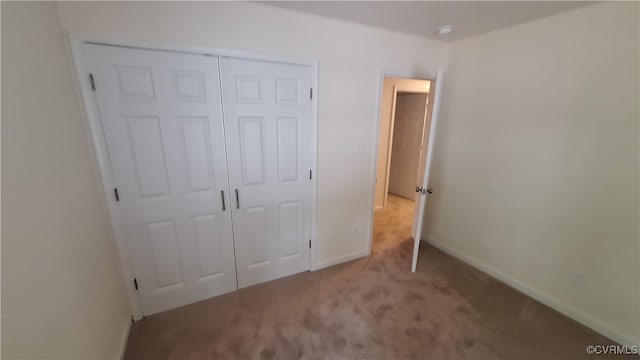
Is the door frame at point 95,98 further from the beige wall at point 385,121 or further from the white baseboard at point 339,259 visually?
the beige wall at point 385,121

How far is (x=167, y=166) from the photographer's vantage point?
1.80 m

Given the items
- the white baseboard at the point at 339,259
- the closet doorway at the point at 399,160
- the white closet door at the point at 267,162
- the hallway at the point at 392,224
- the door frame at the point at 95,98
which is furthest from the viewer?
the closet doorway at the point at 399,160

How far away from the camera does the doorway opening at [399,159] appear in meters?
3.47

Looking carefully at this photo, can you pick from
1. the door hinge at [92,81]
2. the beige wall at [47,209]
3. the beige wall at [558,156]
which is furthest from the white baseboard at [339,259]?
the door hinge at [92,81]

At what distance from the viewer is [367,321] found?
1.98 metres

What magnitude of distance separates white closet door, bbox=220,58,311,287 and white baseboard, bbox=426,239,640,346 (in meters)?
1.79

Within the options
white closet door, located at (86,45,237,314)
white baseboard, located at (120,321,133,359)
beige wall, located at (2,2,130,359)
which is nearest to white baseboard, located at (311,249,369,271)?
white closet door, located at (86,45,237,314)

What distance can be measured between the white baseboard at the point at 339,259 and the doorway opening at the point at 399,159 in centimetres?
25

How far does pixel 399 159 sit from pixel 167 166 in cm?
407

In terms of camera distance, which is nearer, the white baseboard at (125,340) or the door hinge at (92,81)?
the door hinge at (92,81)

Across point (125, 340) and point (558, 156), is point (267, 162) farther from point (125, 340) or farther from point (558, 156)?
point (558, 156)

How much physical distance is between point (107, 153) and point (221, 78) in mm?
879

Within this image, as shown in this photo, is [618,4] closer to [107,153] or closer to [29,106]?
[29,106]

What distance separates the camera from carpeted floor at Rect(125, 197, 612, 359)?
173cm
